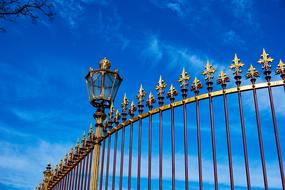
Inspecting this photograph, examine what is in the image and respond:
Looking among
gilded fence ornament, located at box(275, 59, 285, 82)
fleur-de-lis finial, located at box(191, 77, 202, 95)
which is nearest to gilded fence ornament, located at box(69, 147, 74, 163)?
fleur-de-lis finial, located at box(191, 77, 202, 95)

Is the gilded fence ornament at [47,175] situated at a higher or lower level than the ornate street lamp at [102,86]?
lower

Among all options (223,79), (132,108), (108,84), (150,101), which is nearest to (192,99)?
(223,79)

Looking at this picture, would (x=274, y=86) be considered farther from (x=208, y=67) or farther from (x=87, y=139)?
(x=87, y=139)

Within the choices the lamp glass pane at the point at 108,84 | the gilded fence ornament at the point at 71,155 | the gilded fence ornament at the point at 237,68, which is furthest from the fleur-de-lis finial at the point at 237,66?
the gilded fence ornament at the point at 71,155

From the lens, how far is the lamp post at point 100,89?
485 cm

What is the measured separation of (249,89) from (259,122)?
45 cm

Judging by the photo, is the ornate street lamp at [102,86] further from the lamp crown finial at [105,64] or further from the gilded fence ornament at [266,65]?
the gilded fence ornament at [266,65]

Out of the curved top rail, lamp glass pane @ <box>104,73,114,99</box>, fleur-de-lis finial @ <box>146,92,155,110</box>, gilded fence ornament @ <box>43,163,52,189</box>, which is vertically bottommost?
gilded fence ornament @ <box>43,163,52,189</box>

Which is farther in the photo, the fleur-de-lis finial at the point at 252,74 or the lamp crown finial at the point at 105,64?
the lamp crown finial at the point at 105,64

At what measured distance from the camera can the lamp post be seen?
4852 mm

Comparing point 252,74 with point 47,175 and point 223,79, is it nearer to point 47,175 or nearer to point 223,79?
point 223,79

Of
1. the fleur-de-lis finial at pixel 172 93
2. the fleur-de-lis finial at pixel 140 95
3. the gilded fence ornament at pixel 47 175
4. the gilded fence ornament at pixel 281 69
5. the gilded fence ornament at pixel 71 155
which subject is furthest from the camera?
the gilded fence ornament at pixel 47 175

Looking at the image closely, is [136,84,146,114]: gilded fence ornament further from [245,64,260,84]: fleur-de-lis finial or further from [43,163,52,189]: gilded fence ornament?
[43,163,52,189]: gilded fence ornament

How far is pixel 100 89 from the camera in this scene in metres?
4.86
